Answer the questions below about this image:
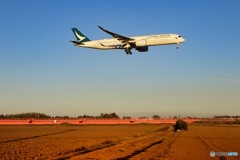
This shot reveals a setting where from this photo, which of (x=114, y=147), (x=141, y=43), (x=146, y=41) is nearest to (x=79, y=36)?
(x=141, y=43)

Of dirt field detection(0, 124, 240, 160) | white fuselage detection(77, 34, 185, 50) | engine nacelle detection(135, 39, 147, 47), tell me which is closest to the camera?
dirt field detection(0, 124, 240, 160)

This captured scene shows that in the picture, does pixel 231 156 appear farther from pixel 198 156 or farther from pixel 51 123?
Answer: pixel 51 123

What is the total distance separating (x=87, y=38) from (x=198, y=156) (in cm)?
4748

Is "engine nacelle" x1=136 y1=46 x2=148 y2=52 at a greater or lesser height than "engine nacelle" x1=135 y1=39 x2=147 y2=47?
lesser

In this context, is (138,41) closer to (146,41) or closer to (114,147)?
(146,41)

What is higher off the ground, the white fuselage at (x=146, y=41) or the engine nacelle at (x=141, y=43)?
the white fuselage at (x=146, y=41)

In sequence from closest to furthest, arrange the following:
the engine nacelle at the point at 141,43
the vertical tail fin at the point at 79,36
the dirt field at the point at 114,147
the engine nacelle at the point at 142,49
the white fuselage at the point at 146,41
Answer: the dirt field at the point at 114,147
the engine nacelle at the point at 141,43
the white fuselage at the point at 146,41
the engine nacelle at the point at 142,49
the vertical tail fin at the point at 79,36

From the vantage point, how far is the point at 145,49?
5531 centimetres

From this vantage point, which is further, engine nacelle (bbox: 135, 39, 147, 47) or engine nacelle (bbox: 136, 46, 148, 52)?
engine nacelle (bbox: 136, 46, 148, 52)

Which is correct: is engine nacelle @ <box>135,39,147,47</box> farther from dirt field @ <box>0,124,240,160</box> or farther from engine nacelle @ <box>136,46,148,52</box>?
dirt field @ <box>0,124,240,160</box>

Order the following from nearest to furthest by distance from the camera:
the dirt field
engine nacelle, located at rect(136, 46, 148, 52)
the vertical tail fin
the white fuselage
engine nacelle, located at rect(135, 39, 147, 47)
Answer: the dirt field, engine nacelle, located at rect(135, 39, 147, 47), the white fuselage, engine nacelle, located at rect(136, 46, 148, 52), the vertical tail fin

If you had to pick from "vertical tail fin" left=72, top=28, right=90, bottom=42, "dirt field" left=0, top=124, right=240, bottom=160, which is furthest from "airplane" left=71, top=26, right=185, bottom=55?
"dirt field" left=0, top=124, right=240, bottom=160

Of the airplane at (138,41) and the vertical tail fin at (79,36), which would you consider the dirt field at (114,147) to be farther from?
the vertical tail fin at (79,36)

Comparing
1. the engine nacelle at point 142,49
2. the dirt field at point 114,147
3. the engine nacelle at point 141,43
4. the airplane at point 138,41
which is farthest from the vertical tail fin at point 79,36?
the dirt field at point 114,147
